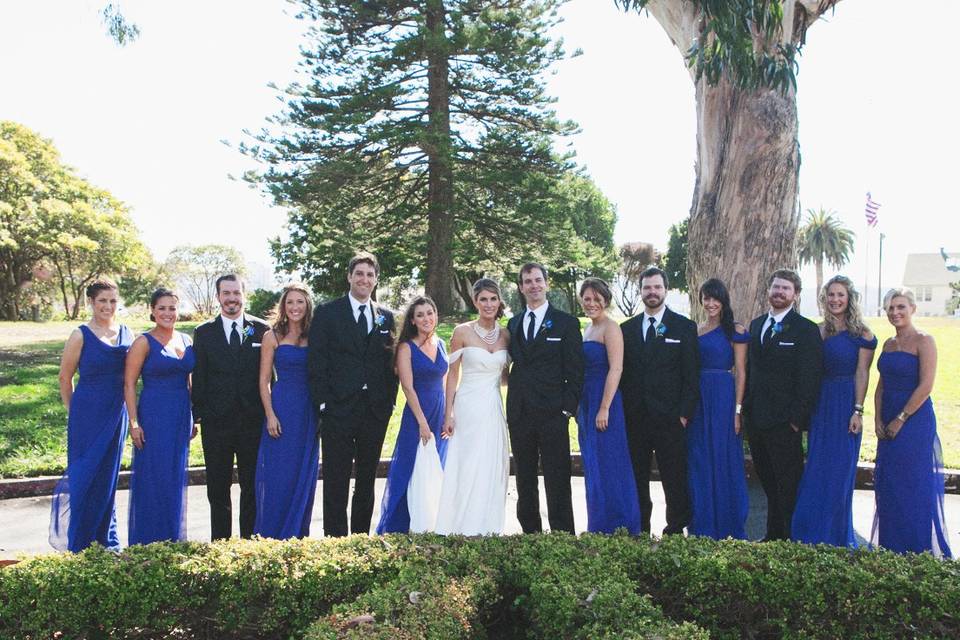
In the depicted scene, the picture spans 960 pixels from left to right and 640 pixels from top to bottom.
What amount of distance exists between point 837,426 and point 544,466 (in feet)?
7.28

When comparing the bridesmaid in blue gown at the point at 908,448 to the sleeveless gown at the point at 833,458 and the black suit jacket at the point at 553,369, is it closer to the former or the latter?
the sleeveless gown at the point at 833,458

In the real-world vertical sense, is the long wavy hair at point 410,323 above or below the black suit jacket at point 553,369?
above

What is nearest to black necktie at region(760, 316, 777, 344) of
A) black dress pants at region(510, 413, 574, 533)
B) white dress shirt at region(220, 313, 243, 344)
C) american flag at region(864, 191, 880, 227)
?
black dress pants at region(510, 413, 574, 533)

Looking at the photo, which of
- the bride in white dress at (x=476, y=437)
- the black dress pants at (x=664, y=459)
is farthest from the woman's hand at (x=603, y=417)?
the bride in white dress at (x=476, y=437)

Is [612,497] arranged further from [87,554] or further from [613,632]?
[87,554]

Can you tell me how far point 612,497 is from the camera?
18.5 feet

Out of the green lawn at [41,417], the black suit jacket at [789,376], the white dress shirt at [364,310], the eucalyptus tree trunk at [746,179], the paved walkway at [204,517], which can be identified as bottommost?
the paved walkway at [204,517]

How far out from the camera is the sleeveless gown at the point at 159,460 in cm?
526

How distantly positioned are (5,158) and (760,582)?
122 ft

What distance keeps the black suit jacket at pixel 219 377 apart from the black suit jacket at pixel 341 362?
49cm

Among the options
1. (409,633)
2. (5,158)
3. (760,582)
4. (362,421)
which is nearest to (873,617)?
(760,582)

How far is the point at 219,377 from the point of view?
5.35m

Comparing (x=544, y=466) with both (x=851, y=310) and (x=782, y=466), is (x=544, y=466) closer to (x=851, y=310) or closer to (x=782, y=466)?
(x=782, y=466)

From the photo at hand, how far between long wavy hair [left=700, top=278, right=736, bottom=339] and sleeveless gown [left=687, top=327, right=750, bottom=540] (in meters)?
0.05
